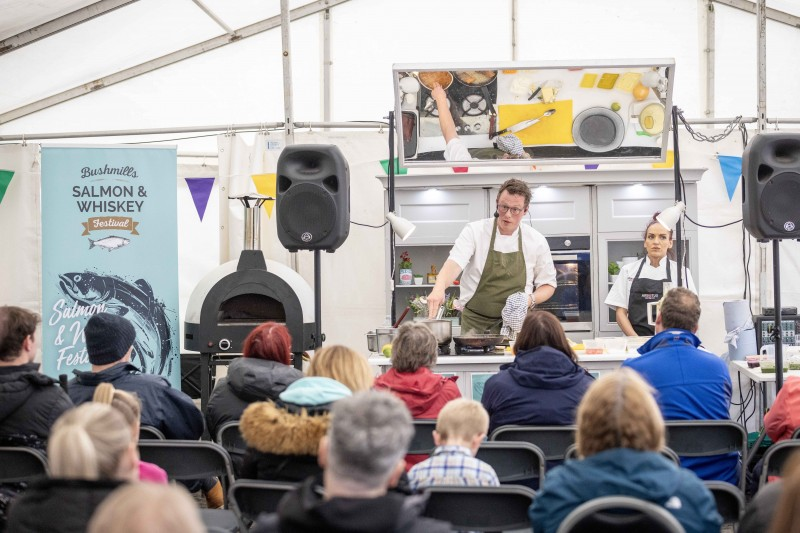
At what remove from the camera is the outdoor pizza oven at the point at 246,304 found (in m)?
6.50

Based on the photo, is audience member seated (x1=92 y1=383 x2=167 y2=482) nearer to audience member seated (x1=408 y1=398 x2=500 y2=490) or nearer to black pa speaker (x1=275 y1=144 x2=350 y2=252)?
audience member seated (x1=408 y1=398 x2=500 y2=490)

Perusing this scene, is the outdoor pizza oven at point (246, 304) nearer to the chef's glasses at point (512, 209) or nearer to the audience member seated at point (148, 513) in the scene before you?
the chef's glasses at point (512, 209)

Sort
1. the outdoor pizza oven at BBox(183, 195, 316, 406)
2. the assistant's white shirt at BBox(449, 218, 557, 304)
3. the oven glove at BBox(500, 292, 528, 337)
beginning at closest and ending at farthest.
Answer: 1. the oven glove at BBox(500, 292, 528, 337)
2. the assistant's white shirt at BBox(449, 218, 557, 304)
3. the outdoor pizza oven at BBox(183, 195, 316, 406)

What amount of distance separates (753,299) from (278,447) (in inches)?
234

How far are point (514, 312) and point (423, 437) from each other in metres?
2.10

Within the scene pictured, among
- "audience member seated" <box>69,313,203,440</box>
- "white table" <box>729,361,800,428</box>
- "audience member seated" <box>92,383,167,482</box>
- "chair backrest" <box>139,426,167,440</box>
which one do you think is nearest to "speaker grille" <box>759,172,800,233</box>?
"white table" <box>729,361,800,428</box>

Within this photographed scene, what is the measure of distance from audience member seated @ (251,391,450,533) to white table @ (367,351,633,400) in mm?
3228

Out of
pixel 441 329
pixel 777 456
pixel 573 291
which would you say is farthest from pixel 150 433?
pixel 573 291

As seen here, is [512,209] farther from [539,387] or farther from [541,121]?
[539,387]

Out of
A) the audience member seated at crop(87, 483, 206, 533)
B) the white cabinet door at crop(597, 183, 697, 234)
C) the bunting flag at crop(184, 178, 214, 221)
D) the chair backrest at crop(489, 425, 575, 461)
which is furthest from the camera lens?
the bunting flag at crop(184, 178, 214, 221)

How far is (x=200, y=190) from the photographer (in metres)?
8.11

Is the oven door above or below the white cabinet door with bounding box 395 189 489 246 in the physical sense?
below

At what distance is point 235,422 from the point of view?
3799mm

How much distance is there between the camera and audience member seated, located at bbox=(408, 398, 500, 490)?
9.55 feet
